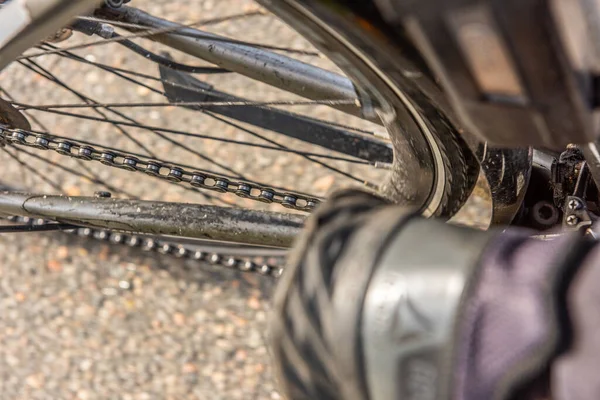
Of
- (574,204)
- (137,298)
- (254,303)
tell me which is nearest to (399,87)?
(574,204)

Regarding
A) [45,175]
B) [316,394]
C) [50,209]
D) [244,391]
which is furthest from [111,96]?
[316,394]

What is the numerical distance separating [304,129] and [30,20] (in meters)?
0.68

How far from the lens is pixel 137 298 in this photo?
1198 millimetres

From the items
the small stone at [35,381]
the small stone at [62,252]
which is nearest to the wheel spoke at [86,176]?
the small stone at [62,252]

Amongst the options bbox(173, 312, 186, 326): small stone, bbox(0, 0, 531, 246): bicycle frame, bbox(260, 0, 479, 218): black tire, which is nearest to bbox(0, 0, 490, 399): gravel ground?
bbox(173, 312, 186, 326): small stone

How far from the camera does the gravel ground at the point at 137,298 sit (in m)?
1.13

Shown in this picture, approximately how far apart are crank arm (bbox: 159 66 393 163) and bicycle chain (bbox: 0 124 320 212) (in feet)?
0.87

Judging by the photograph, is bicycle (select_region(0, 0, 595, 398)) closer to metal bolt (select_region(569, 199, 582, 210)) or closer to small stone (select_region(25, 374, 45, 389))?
metal bolt (select_region(569, 199, 582, 210))

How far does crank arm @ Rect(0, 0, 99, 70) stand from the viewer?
46cm

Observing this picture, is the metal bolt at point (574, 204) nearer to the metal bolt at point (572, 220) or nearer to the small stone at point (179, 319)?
the metal bolt at point (572, 220)

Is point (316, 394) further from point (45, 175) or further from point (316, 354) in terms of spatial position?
point (45, 175)

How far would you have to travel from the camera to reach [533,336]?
1.24 ft

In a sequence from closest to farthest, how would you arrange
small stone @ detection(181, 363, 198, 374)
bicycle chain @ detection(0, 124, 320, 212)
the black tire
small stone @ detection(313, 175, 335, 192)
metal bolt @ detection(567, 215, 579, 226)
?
the black tire < metal bolt @ detection(567, 215, 579, 226) < bicycle chain @ detection(0, 124, 320, 212) < small stone @ detection(181, 363, 198, 374) < small stone @ detection(313, 175, 335, 192)

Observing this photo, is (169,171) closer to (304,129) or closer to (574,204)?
(304,129)
